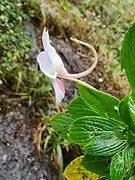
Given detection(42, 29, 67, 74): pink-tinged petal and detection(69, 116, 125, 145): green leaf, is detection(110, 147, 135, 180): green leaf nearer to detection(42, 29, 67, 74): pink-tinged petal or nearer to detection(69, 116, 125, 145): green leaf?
detection(69, 116, 125, 145): green leaf

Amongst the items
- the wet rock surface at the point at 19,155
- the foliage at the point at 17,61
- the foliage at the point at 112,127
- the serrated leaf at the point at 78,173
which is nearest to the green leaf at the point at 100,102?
the foliage at the point at 112,127

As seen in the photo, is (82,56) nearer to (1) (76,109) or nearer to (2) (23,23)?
(2) (23,23)

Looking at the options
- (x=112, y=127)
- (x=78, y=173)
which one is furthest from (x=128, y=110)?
(x=78, y=173)

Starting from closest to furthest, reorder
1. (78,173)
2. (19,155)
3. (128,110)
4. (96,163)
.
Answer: (128,110), (96,163), (78,173), (19,155)

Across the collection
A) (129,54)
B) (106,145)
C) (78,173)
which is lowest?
(78,173)

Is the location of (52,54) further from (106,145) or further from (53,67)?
(106,145)

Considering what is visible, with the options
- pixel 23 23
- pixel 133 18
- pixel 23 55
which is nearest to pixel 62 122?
pixel 23 55
